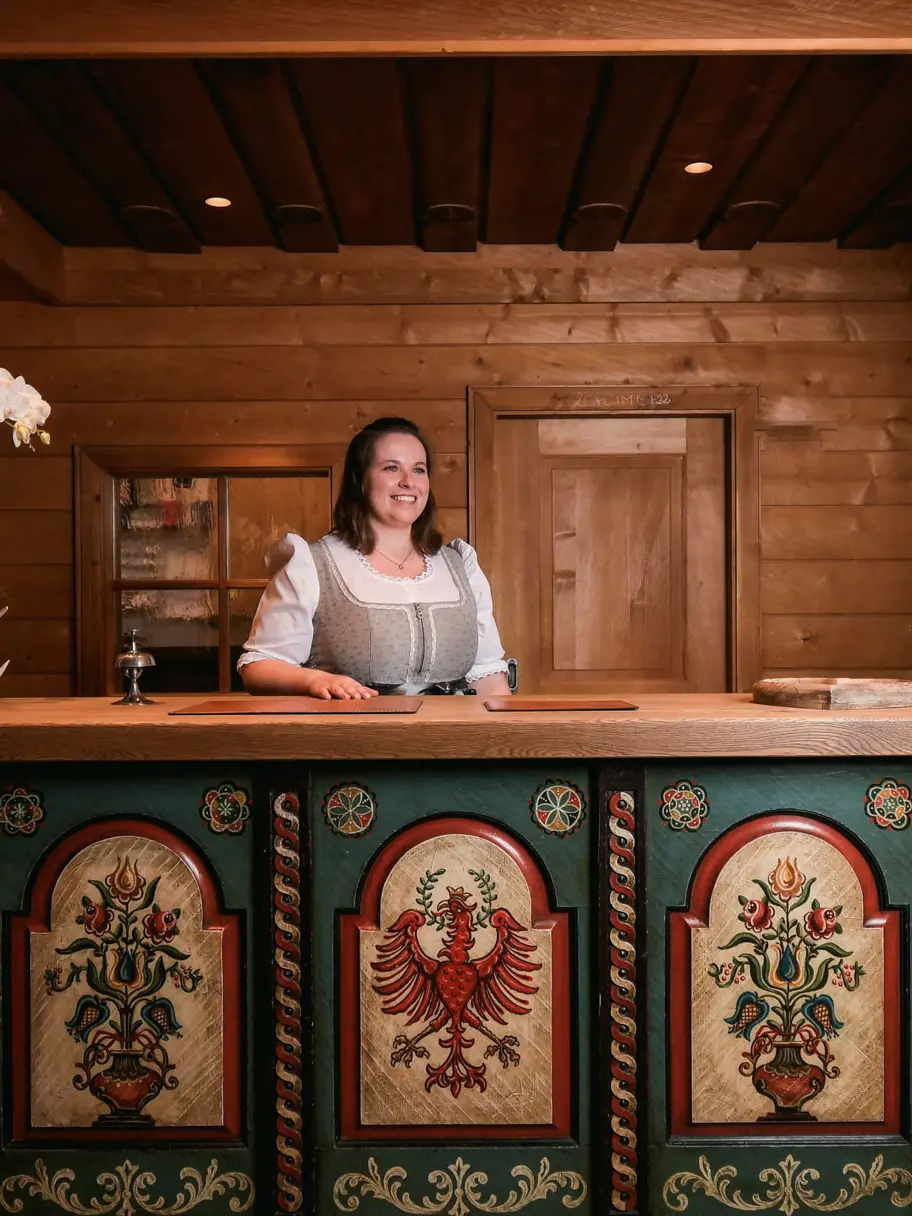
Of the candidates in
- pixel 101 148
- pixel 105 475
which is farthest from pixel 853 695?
pixel 105 475

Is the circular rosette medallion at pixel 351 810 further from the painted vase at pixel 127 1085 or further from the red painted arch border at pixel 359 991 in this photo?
the painted vase at pixel 127 1085

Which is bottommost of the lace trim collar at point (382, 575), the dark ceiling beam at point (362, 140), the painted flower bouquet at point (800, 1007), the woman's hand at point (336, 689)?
the painted flower bouquet at point (800, 1007)

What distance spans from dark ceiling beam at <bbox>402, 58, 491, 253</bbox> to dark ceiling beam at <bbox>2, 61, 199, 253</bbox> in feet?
2.75

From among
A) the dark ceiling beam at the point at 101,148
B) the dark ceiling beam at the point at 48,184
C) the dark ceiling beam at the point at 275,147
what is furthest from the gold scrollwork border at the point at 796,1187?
the dark ceiling beam at the point at 48,184

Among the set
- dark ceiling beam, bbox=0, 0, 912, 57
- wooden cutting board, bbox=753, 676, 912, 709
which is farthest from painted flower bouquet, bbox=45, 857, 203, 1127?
dark ceiling beam, bbox=0, 0, 912, 57

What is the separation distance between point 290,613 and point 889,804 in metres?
1.34

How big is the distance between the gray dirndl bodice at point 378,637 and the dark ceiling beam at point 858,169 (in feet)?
5.94

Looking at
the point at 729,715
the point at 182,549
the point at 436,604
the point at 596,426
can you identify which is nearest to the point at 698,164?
the point at 596,426

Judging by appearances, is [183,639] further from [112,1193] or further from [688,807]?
[688,807]

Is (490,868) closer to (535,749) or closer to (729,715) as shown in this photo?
(535,749)

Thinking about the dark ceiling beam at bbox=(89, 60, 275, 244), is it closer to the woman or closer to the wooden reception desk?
the woman

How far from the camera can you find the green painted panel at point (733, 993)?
1.61 metres

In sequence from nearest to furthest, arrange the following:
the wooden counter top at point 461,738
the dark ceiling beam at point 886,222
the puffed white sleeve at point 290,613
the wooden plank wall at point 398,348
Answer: the wooden counter top at point 461,738, the puffed white sleeve at point 290,613, the dark ceiling beam at point 886,222, the wooden plank wall at point 398,348

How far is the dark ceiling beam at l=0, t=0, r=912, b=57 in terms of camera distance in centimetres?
191
